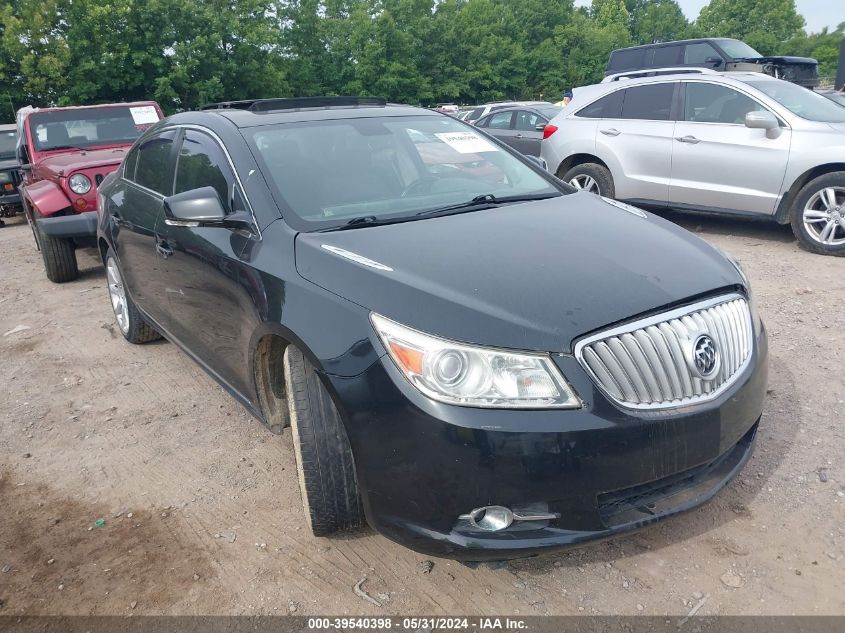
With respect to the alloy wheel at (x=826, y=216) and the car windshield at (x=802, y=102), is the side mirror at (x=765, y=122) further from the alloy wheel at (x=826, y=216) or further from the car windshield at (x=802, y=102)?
the alloy wheel at (x=826, y=216)

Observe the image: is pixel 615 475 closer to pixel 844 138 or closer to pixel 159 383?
pixel 159 383

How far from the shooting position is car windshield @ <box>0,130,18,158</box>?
12.7m

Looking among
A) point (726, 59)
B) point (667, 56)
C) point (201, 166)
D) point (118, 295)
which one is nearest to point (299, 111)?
point (201, 166)

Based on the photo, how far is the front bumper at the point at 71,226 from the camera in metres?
6.27

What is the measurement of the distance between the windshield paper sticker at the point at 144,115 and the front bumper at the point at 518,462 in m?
7.58

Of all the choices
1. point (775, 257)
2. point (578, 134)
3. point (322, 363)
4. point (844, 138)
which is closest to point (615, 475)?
point (322, 363)

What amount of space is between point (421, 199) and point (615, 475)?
5.30ft

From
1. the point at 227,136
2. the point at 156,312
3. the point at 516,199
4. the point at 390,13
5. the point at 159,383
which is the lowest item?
the point at 159,383

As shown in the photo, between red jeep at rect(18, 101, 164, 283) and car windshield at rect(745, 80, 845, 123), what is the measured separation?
6.65 metres

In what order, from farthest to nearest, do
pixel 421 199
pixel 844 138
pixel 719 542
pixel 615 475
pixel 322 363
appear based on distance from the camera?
pixel 844 138, pixel 421 199, pixel 719 542, pixel 322 363, pixel 615 475

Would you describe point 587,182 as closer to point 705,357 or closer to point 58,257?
point 58,257

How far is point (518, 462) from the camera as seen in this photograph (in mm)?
2049

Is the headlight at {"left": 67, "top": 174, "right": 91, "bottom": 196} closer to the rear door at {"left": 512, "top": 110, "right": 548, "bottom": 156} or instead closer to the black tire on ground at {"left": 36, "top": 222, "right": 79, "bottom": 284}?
the black tire on ground at {"left": 36, "top": 222, "right": 79, "bottom": 284}

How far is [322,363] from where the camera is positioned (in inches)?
92.2
